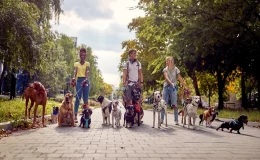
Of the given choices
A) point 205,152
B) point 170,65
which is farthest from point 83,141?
point 170,65

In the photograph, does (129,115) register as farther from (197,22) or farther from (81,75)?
(197,22)

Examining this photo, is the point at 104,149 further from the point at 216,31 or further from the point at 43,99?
the point at 216,31

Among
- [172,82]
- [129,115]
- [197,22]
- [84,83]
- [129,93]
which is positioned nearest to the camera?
[129,115]

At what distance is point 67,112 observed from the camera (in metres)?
8.52

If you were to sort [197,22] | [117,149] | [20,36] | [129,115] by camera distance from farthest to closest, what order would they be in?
[197,22] → [20,36] → [129,115] → [117,149]

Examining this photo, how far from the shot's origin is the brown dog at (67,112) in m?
8.52

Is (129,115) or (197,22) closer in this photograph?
(129,115)

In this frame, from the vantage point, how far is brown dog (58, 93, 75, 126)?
852 centimetres

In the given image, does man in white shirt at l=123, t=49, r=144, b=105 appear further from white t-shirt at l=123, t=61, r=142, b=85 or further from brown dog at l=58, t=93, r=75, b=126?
brown dog at l=58, t=93, r=75, b=126

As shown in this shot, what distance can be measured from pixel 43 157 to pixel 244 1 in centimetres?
1479

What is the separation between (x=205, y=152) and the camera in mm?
4867

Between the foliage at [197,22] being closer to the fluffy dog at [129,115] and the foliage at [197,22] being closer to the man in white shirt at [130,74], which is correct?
the man in white shirt at [130,74]

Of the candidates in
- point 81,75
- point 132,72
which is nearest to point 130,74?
point 132,72

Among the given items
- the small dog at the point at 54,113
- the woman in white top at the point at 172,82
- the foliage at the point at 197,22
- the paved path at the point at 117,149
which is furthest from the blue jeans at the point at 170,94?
the foliage at the point at 197,22
